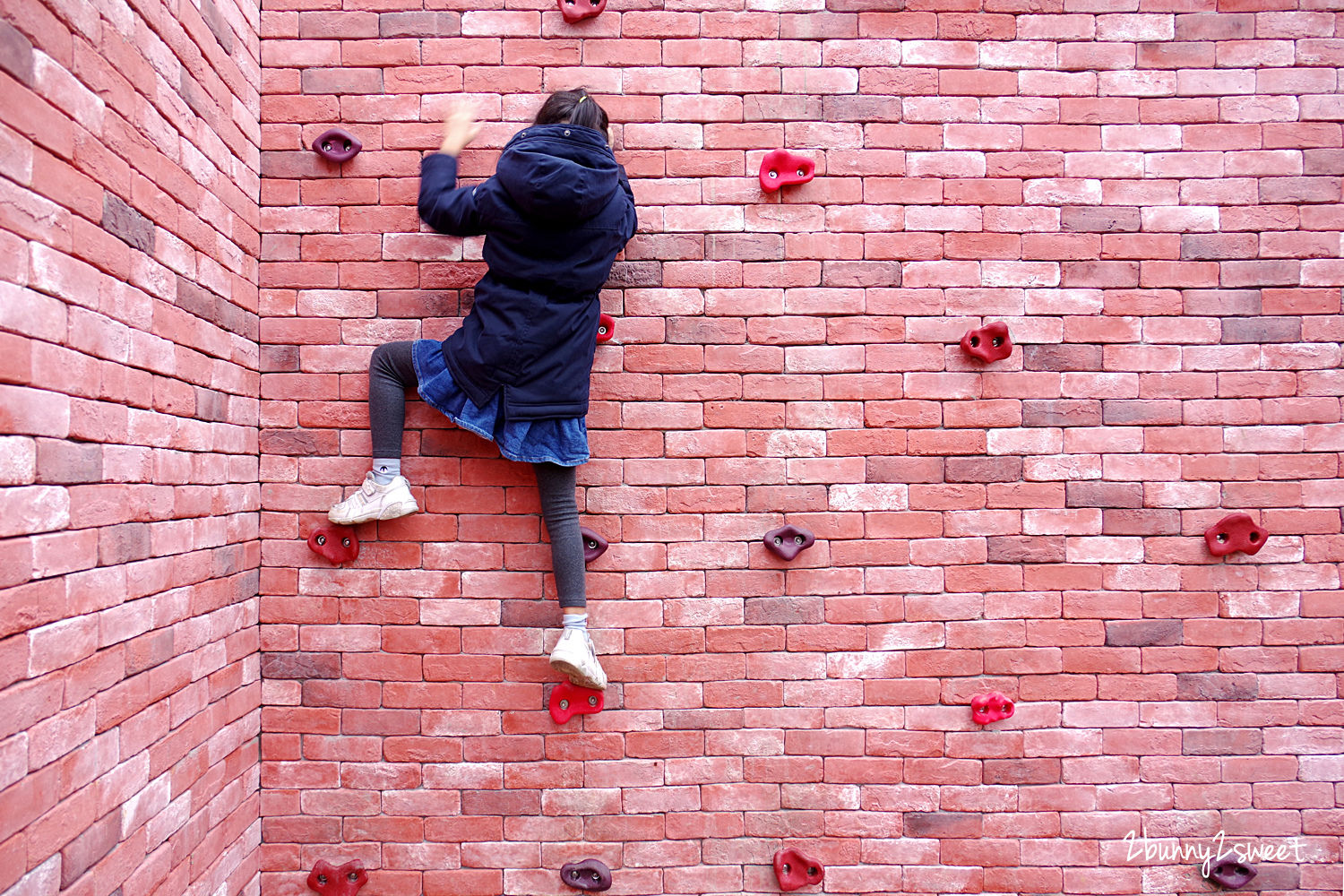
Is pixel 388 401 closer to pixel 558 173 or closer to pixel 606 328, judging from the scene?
pixel 606 328

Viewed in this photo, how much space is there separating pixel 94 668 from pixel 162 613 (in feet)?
0.89

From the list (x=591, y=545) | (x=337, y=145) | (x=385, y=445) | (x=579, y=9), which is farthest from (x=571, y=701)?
(x=579, y=9)

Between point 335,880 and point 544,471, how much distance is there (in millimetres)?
1560

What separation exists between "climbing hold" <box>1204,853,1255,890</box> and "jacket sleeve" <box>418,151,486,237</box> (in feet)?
10.9

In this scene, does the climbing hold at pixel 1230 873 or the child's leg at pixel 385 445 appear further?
the climbing hold at pixel 1230 873

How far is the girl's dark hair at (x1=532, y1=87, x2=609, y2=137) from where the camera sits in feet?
8.17

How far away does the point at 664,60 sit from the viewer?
2.75 meters

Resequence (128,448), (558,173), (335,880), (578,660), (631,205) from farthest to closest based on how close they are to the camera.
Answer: (335,880) → (631,205) → (578,660) → (558,173) → (128,448)

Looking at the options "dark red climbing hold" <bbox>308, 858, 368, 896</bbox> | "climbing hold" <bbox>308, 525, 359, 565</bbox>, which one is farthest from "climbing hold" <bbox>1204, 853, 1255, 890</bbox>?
"climbing hold" <bbox>308, 525, 359, 565</bbox>

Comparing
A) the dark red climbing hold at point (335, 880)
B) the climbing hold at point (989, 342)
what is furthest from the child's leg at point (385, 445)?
the climbing hold at point (989, 342)

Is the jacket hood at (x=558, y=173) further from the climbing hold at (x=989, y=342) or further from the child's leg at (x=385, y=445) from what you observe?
the climbing hold at (x=989, y=342)

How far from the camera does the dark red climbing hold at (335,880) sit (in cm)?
268

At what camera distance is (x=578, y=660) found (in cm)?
248

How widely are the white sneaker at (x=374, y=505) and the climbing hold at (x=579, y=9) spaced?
1681 mm
